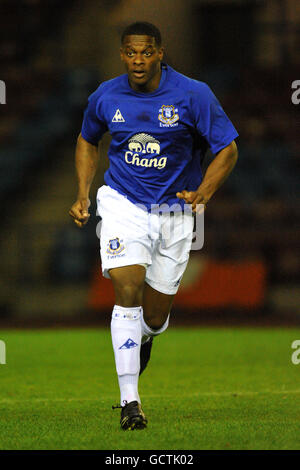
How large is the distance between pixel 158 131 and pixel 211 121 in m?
0.32

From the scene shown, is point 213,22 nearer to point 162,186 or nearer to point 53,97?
point 53,97

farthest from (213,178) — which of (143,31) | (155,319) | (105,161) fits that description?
(105,161)

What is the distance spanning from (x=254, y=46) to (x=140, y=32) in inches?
523

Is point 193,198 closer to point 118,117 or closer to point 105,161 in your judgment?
point 118,117

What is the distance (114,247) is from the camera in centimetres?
557

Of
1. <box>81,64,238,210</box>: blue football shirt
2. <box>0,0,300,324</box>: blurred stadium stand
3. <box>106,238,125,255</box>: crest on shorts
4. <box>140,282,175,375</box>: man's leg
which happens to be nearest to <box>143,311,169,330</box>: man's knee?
<box>140,282,175,375</box>: man's leg

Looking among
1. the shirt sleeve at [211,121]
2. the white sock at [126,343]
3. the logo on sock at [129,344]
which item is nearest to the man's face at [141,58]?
the shirt sleeve at [211,121]

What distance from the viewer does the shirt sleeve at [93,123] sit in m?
6.02

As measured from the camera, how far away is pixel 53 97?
717 inches

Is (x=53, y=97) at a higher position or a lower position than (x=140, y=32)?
higher

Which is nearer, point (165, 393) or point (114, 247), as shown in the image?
point (114, 247)

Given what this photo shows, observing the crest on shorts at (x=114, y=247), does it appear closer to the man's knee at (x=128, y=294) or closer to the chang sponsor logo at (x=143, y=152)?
the man's knee at (x=128, y=294)
